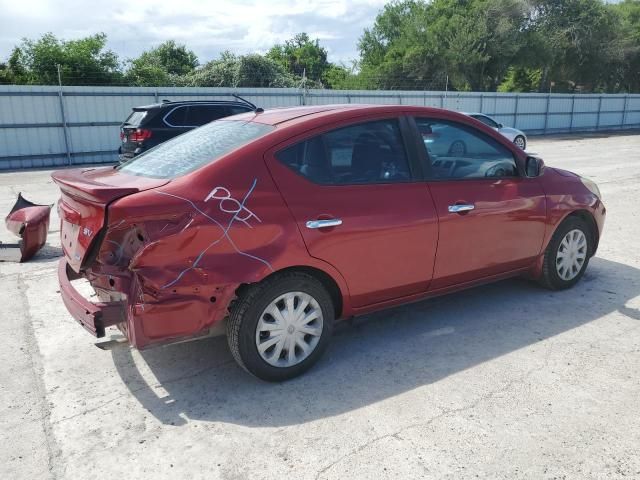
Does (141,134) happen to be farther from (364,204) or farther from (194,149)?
(364,204)

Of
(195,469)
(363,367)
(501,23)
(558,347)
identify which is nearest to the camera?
(195,469)

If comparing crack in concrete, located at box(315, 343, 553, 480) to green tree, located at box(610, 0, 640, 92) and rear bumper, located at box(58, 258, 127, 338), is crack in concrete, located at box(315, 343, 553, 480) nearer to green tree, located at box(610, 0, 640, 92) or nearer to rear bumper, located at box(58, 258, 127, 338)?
rear bumper, located at box(58, 258, 127, 338)

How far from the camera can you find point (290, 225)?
3.28m

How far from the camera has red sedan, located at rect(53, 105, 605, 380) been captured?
120 inches

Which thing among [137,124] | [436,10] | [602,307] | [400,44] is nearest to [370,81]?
[400,44]

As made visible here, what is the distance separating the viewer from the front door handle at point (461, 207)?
3.99 meters

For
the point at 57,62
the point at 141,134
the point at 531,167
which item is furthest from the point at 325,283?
the point at 57,62

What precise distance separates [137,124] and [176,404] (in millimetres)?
9076

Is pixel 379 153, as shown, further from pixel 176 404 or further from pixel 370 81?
pixel 370 81

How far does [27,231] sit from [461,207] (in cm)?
475

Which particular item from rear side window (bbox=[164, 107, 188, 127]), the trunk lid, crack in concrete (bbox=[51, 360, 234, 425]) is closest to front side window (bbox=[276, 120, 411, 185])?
the trunk lid

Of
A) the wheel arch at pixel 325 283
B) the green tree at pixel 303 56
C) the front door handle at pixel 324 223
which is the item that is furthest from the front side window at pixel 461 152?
the green tree at pixel 303 56

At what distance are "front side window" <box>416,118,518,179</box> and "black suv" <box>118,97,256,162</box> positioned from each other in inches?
296

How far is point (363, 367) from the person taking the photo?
3.68m
